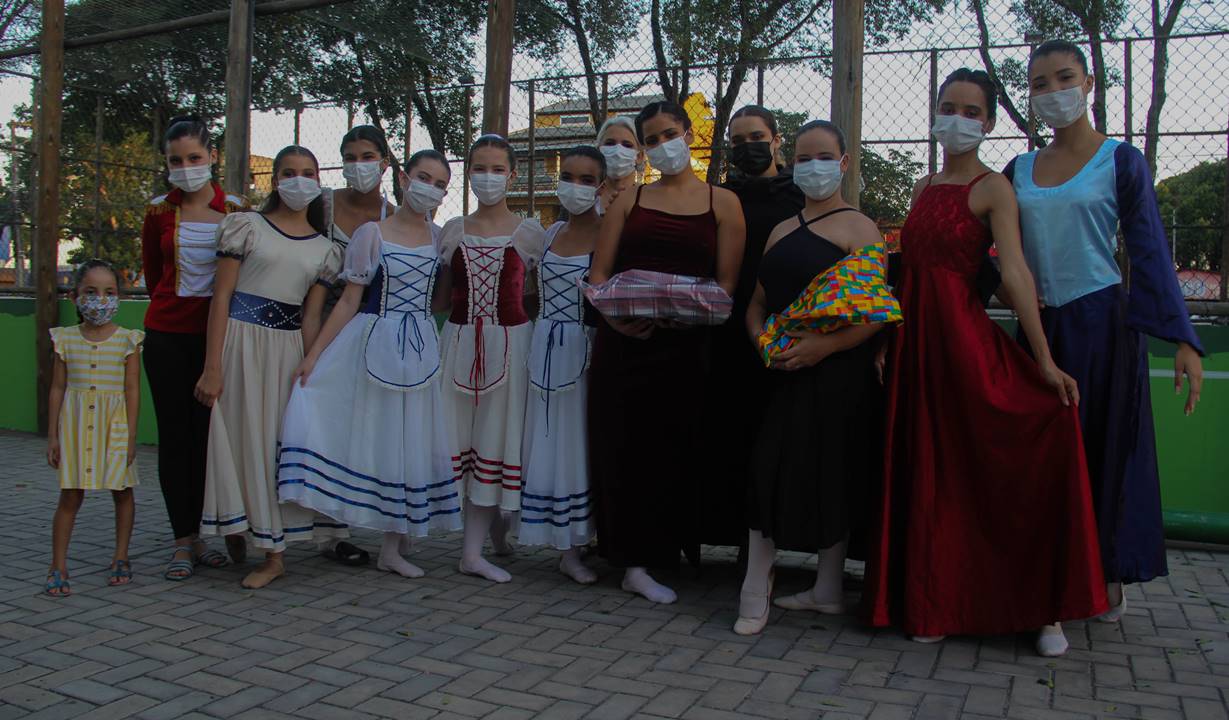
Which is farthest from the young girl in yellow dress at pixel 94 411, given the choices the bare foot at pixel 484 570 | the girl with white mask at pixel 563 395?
the girl with white mask at pixel 563 395

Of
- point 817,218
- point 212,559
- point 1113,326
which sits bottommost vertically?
point 212,559

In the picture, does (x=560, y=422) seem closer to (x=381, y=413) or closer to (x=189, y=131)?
(x=381, y=413)

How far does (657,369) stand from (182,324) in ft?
7.17

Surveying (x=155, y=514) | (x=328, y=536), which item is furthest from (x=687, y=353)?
(x=155, y=514)

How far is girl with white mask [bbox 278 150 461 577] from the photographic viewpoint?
4.55 meters

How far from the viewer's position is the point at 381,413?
462cm

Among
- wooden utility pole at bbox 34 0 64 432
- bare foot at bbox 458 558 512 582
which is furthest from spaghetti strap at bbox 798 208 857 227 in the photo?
wooden utility pole at bbox 34 0 64 432

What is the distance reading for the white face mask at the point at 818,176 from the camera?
383cm

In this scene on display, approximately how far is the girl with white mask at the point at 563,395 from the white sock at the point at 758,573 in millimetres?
877

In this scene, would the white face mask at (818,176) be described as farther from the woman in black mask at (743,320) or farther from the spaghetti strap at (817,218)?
the woman in black mask at (743,320)

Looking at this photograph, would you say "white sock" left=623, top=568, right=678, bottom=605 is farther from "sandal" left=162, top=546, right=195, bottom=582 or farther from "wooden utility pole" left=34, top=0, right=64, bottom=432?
"wooden utility pole" left=34, top=0, right=64, bottom=432

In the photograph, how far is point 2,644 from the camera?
3682mm

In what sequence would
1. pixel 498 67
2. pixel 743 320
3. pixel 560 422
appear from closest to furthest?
pixel 743 320
pixel 560 422
pixel 498 67

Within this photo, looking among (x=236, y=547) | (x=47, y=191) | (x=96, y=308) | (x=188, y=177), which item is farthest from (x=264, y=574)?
(x=47, y=191)
